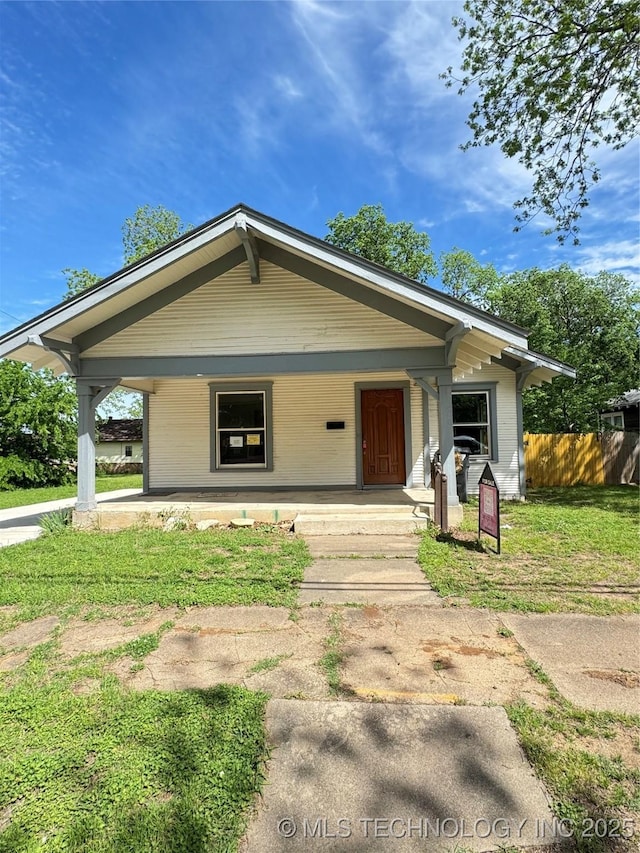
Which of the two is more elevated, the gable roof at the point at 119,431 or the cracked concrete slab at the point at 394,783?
the gable roof at the point at 119,431

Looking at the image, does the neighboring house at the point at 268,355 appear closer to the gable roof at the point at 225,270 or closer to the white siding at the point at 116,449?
the gable roof at the point at 225,270

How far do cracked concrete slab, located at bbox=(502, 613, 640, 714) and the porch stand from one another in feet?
10.4

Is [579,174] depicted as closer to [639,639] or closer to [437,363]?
[437,363]

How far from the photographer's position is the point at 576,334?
79.5ft

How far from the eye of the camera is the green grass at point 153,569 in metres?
4.27

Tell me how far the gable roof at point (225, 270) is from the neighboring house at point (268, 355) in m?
0.02

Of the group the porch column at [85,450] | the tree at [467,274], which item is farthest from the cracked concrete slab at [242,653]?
the tree at [467,274]

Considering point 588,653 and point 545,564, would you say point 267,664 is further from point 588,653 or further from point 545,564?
point 545,564

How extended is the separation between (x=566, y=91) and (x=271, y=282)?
23.7ft

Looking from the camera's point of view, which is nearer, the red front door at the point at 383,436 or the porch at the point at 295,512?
the porch at the point at 295,512

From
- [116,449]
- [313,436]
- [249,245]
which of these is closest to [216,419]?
[313,436]

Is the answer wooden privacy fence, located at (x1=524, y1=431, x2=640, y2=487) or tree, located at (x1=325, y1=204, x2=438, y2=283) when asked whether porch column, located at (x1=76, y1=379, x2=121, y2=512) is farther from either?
tree, located at (x1=325, y1=204, x2=438, y2=283)

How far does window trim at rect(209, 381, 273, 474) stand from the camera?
9789 mm

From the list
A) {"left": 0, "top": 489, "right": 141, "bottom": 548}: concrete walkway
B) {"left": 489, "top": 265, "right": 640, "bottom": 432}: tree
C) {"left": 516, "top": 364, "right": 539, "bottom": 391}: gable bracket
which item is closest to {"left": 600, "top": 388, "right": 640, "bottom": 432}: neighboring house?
{"left": 489, "top": 265, "right": 640, "bottom": 432}: tree
